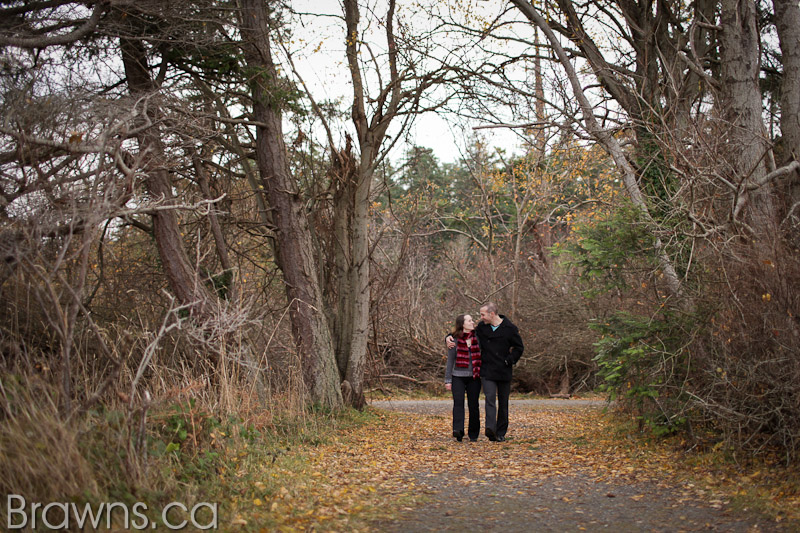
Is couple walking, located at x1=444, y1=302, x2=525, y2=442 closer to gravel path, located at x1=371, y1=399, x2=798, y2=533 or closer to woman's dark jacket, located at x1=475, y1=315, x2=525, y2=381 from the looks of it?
woman's dark jacket, located at x1=475, y1=315, x2=525, y2=381

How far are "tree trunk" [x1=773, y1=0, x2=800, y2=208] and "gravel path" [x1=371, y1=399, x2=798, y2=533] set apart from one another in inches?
192

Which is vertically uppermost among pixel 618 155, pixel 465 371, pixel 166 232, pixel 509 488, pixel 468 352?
pixel 618 155

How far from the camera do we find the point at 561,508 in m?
5.61

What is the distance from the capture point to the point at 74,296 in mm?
4879

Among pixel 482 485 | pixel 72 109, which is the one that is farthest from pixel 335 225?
pixel 482 485

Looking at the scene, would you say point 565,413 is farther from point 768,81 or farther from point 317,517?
point 317,517

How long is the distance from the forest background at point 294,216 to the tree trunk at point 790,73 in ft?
0.08

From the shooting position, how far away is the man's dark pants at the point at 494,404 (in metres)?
9.23

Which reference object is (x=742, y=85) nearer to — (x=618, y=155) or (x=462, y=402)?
(x=618, y=155)

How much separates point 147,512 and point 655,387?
5.74 m

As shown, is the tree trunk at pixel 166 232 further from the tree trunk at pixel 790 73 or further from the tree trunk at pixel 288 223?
the tree trunk at pixel 790 73

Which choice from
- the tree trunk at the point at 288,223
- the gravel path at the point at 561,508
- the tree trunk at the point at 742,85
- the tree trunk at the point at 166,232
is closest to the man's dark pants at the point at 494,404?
the gravel path at the point at 561,508

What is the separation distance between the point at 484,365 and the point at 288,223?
4.21 meters

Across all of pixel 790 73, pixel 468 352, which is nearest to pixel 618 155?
pixel 790 73
